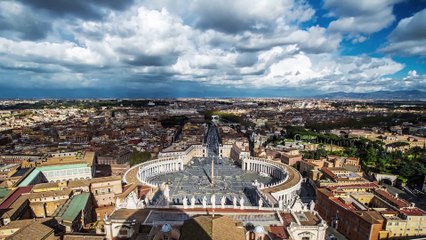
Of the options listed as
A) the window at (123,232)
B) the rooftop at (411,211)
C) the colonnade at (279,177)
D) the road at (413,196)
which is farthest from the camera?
the road at (413,196)

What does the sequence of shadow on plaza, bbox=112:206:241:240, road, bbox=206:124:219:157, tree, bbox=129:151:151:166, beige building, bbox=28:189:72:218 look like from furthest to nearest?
road, bbox=206:124:219:157 < tree, bbox=129:151:151:166 < beige building, bbox=28:189:72:218 < shadow on plaza, bbox=112:206:241:240

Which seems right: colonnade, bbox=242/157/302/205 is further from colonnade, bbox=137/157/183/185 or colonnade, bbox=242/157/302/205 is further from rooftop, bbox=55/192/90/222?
rooftop, bbox=55/192/90/222

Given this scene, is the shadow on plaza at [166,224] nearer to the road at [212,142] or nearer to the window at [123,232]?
the window at [123,232]

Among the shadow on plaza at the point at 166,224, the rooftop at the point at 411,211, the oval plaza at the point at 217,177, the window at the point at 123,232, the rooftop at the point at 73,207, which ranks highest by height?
the shadow on plaza at the point at 166,224

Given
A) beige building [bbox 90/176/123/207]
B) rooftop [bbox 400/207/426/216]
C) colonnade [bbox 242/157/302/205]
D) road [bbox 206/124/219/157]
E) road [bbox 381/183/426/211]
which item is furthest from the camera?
road [bbox 206/124/219/157]

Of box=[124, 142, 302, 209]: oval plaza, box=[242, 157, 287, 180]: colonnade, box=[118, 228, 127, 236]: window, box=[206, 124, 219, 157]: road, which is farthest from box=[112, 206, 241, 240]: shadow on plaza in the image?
box=[206, 124, 219, 157]: road

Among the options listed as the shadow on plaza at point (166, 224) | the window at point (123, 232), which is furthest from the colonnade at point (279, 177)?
the window at point (123, 232)

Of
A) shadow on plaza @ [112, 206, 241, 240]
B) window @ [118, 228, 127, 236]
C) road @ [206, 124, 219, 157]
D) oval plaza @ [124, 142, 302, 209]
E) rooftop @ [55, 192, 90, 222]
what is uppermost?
shadow on plaza @ [112, 206, 241, 240]

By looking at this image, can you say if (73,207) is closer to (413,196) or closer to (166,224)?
(166,224)

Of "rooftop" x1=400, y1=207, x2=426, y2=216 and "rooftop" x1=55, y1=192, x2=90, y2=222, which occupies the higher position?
"rooftop" x1=55, y1=192, x2=90, y2=222

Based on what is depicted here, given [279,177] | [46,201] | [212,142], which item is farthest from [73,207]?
[212,142]

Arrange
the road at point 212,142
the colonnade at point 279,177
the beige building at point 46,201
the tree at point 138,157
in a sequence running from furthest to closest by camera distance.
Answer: the road at point 212,142
the tree at point 138,157
the colonnade at point 279,177
the beige building at point 46,201

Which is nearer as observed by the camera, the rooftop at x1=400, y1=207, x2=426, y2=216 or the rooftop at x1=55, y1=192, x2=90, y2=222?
the rooftop at x1=55, y1=192, x2=90, y2=222
